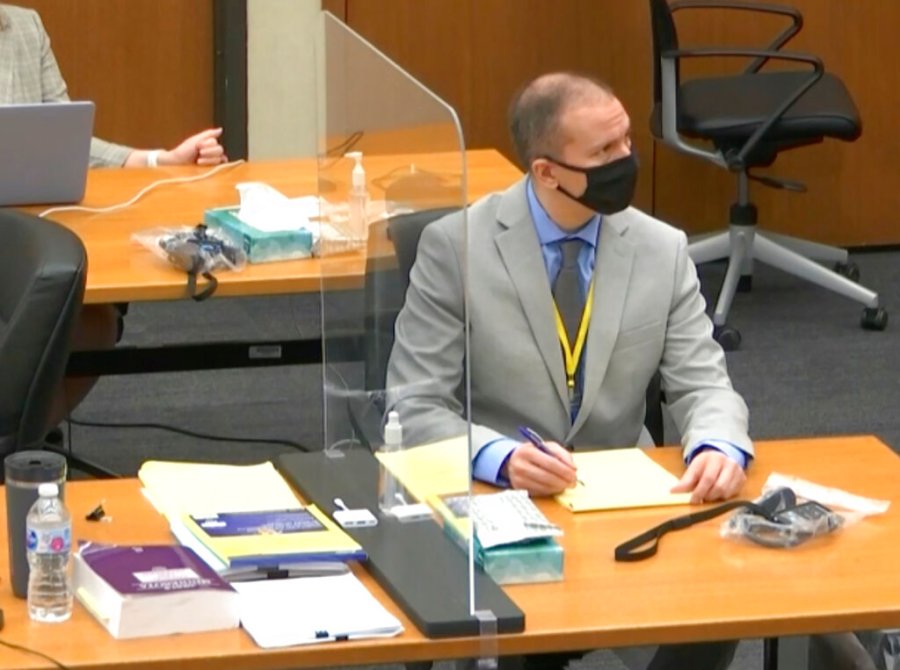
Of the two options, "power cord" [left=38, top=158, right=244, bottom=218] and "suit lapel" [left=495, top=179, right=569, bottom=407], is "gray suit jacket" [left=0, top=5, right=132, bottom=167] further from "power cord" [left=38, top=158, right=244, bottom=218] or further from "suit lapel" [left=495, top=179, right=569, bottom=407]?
"suit lapel" [left=495, top=179, right=569, bottom=407]

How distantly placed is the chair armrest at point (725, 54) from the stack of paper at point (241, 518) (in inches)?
117

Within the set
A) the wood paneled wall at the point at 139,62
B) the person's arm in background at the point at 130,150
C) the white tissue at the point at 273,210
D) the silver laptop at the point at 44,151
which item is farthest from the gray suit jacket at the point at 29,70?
the wood paneled wall at the point at 139,62

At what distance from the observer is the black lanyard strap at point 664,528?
2389mm

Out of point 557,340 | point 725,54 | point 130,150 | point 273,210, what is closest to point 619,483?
point 557,340

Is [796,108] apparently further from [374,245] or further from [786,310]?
[374,245]

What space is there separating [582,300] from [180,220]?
117 cm

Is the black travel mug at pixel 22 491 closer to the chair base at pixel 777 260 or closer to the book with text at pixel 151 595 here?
the book with text at pixel 151 595

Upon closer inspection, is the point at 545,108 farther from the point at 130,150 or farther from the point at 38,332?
the point at 130,150

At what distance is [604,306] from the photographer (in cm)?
292

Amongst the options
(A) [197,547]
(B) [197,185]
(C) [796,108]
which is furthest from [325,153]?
(C) [796,108]

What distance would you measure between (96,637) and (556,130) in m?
1.18

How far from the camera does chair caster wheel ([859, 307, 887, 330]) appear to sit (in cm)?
558

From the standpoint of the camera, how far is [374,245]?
103 inches

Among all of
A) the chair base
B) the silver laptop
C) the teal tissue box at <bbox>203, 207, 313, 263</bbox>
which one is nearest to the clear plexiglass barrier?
the teal tissue box at <bbox>203, 207, 313, 263</bbox>
